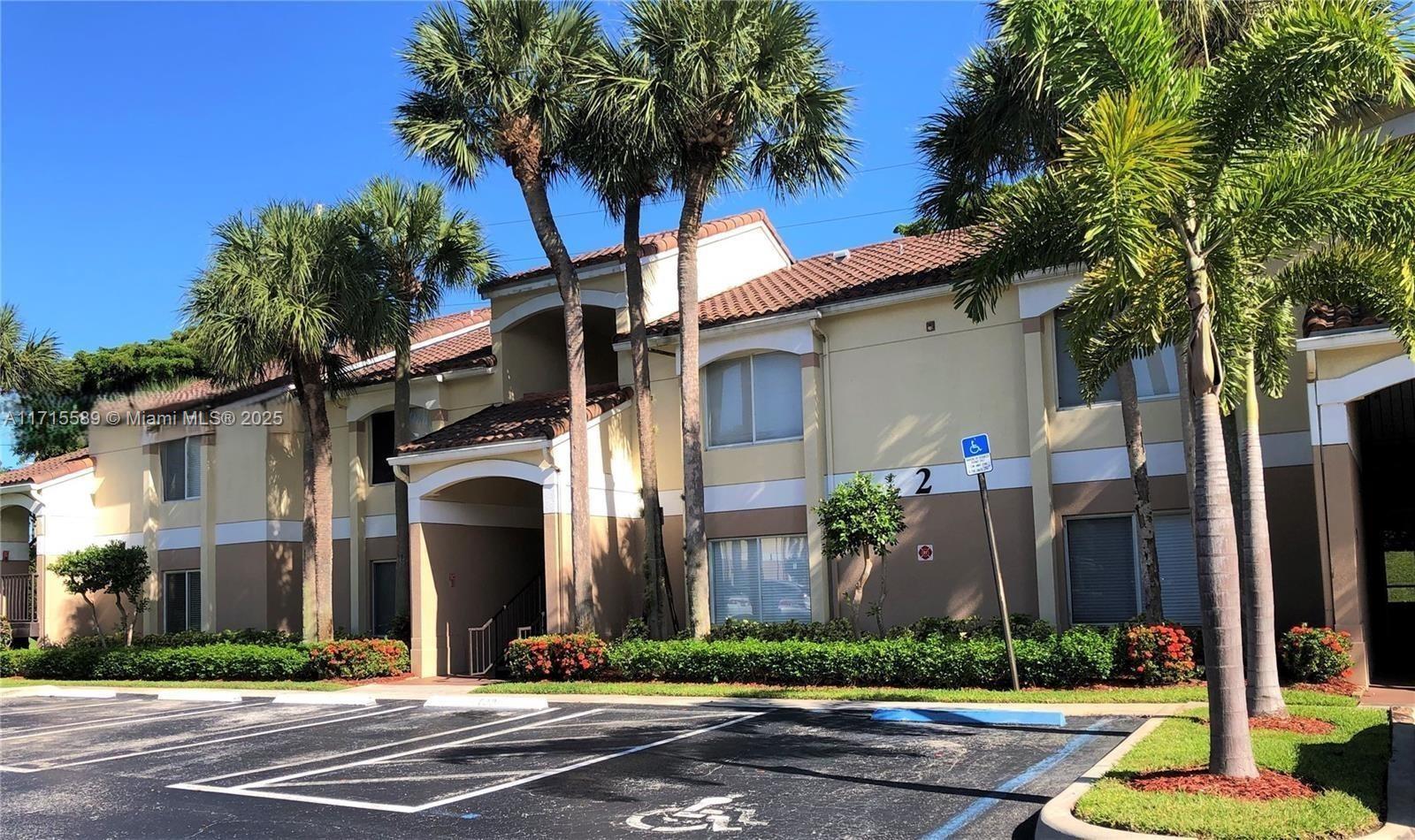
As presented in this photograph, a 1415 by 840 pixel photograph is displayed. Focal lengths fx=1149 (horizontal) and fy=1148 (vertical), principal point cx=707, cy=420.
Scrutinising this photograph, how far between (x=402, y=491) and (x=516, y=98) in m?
8.90

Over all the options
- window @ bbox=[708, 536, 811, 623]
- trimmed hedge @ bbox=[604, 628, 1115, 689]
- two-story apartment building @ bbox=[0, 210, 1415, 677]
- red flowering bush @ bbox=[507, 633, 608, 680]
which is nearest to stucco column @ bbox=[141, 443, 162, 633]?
two-story apartment building @ bbox=[0, 210, 1415, 677]

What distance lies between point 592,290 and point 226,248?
703cm

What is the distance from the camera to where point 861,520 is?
56.5 feet

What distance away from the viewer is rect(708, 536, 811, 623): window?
20.2 m

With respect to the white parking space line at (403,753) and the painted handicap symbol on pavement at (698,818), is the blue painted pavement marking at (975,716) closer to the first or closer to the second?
the white parking space line at (403,753)

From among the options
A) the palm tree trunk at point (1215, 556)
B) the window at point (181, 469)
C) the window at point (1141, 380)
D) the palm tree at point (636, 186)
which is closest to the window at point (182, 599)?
the window at point (181, 469)

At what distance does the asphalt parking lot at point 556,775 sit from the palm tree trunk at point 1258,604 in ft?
4.53

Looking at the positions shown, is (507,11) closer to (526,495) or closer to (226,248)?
(226,248)

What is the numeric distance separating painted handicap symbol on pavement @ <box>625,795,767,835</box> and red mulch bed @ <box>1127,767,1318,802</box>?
294cm

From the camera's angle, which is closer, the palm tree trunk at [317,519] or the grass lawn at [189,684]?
the grass lawn at [189,684]

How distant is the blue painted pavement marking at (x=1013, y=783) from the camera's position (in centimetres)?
819

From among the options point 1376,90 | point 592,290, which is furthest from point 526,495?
point 1376,90

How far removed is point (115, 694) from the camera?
21.8 meters

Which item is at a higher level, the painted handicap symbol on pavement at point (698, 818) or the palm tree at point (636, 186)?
the palm tree at point (636, 186)
